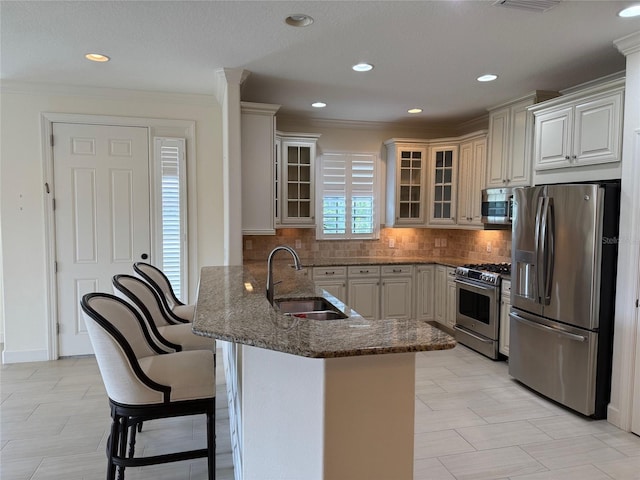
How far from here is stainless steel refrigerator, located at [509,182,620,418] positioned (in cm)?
295

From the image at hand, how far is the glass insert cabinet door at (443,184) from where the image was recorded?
5.20 meters

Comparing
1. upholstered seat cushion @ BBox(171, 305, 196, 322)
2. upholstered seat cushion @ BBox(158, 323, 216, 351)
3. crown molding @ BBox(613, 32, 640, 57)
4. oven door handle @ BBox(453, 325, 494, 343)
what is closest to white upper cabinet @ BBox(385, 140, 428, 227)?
oven door handle @ BBox(453, 325, 494, 343)

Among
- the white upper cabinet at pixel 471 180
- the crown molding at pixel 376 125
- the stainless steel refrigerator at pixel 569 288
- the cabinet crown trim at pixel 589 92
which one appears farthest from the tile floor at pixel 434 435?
the crown molding at pixel 376 125

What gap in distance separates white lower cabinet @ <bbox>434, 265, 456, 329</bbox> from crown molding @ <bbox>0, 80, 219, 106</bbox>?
3313mm

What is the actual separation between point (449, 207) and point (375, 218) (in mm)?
983

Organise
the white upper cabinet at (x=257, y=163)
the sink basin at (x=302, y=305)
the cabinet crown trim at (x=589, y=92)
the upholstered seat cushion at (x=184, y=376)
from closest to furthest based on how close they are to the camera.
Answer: the upholstered seat cushion at (x=184, y=376) → the sink basin at (x=302, y=305) → the cabinet crown trim at (x=589, y=92) → the white upper cabinet at (x=257, y=163)

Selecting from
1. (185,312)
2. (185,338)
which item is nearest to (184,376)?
(185,338)

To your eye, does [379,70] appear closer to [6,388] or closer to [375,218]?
[375,218]

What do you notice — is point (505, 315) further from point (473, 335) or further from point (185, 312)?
point (185, 312)

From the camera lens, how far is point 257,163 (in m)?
4.12

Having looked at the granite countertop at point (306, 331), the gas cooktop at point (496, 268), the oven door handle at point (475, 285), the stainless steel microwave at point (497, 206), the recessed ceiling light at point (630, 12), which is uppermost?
the recessed ceiling light at point (630, 12)

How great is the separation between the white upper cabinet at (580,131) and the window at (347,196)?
231 cm

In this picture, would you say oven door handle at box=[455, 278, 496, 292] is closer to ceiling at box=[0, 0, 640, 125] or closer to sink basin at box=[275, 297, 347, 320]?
ceiling at box=[0, 0, 640, 125]

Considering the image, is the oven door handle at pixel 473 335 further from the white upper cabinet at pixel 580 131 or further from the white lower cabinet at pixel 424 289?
the white upper cabinet at pixel 580 131
